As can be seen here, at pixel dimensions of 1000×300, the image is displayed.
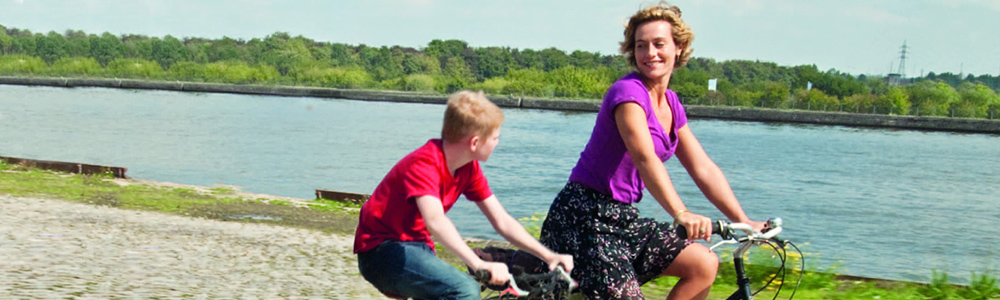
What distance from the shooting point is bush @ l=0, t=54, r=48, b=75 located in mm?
158000

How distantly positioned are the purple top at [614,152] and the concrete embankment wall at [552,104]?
11597cm

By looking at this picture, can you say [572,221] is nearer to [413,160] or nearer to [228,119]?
[413,160]

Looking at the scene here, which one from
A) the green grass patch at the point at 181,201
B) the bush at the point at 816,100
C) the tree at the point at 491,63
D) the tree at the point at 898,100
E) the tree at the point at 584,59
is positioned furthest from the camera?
the tree at the point at 584,59

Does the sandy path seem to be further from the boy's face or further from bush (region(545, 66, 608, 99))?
bush (region(545, 66, 608, 99))

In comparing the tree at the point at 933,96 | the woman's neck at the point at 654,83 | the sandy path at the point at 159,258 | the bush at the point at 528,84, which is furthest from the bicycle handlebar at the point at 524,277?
the bush at the point at 528,84

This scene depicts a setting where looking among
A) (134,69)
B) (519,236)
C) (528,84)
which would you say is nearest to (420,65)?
(528,84)

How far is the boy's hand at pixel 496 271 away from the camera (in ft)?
9.37

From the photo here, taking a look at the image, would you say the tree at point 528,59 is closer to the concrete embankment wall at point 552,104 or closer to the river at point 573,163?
the concrete embankment wall at point 552,104

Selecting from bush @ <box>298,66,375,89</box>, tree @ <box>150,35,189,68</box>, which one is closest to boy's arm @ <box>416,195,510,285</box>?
bush @ <box>298,66,375,89</box>

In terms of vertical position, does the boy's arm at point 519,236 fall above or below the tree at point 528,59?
below

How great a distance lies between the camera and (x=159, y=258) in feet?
25.9

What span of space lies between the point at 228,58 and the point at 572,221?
188465 mm

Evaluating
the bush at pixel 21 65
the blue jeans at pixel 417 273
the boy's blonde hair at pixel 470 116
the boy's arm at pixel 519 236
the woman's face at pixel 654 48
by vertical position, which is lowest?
the bush at pixel 21 65

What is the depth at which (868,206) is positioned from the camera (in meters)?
42.1
